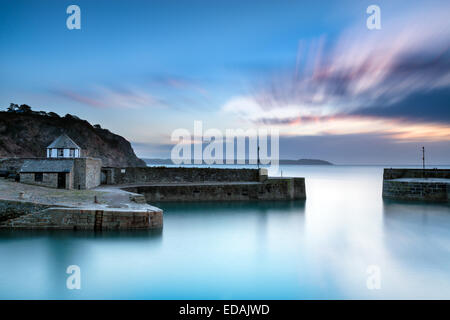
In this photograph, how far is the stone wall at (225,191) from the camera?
18844 mm

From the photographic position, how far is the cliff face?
41.4 m

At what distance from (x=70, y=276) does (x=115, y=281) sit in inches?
41.0

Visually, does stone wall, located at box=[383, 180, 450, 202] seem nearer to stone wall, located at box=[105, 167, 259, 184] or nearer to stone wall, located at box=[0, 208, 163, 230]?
stone wall, located at box=[105, 167, 259, 184]

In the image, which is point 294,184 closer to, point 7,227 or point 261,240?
point 261,240

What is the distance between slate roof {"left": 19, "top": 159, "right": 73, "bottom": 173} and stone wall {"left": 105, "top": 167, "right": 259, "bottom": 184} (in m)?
4.19

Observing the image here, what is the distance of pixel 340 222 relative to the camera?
1488cm

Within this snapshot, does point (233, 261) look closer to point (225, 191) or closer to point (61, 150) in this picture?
point (225, 191)

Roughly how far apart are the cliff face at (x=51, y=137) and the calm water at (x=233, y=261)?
3359 centimetres

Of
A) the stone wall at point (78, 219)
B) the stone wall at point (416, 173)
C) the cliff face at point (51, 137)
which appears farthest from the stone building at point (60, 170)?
the cliff face at point (51, 137)

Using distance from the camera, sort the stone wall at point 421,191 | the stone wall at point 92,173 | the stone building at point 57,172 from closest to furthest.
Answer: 1. the stone building at point 57,172
2. the stone wall at point 92,173
3. the stone wall at point 421,191

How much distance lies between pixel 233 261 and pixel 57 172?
10.7 m

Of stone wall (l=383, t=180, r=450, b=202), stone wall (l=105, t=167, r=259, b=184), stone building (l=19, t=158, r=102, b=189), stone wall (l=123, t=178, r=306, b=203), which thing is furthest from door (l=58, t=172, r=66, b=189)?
stone wall (l=383, t=180, r=450, b=202)

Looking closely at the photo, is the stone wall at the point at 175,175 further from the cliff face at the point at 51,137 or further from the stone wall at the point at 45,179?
the cliff face at the point at 51,137
